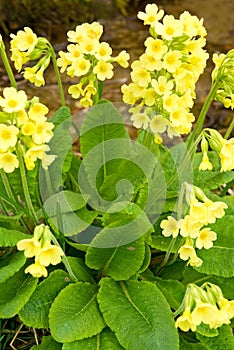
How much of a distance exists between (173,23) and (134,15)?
3.73 m

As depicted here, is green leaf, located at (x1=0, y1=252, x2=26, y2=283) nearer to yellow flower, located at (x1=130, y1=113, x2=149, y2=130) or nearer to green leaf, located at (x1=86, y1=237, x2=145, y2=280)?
green leaf, located at (x1=86, y1=237, x2=145, y2=280)

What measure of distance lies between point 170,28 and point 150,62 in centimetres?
13

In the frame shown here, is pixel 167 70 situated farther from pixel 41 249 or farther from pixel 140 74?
pixel 41 249

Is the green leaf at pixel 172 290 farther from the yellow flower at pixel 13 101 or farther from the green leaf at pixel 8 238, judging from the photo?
the yellow flower at pixel 13 101

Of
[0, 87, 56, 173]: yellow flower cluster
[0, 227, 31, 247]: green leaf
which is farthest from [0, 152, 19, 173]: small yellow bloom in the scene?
[0, 227, 31, 247]: green leaf

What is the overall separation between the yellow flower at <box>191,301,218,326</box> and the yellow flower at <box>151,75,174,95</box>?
27.2 inches

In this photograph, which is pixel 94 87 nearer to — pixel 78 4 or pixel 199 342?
pixel 199 342

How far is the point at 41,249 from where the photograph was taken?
1912 millimetres

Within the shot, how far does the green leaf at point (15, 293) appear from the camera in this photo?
2232mm

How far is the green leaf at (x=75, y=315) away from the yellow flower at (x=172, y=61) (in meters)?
0.87

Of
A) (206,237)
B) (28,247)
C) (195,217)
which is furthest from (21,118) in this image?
(206,237)

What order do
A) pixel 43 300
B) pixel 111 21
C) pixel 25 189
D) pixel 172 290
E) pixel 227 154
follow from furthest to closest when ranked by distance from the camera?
pixel 111 21 → pixel 172 290 → pixel 43 300 → pixel 25 189 → pixel 227 154

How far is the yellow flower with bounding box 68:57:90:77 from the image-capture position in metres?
2.26

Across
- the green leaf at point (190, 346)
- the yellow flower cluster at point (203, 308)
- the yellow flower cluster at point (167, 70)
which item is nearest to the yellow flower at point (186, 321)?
the yellow flower cluster at point (203, 308)
